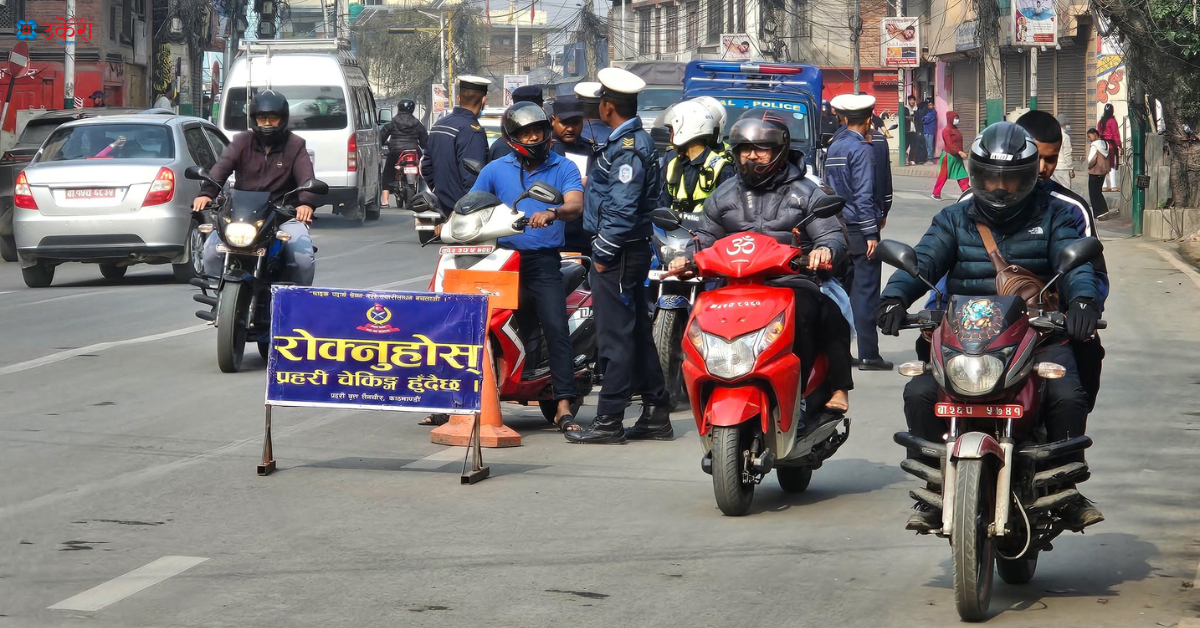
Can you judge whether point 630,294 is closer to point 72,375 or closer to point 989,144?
point 989,144

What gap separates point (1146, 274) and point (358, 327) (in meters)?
12.6

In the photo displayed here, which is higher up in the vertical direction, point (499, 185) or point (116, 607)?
point (499, 185)

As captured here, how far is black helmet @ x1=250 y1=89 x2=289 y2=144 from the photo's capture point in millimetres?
11234

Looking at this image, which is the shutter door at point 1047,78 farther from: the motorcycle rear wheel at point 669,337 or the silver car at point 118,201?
the motorcycle rear wheel at point 669,337

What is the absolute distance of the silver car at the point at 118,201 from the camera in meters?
16.3

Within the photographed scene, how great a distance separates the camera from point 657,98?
2694 cm

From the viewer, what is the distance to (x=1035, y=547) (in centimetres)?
546

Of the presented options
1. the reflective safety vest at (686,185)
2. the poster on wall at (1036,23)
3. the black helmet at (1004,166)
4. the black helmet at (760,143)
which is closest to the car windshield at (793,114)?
the poster on wall at (1036,23)

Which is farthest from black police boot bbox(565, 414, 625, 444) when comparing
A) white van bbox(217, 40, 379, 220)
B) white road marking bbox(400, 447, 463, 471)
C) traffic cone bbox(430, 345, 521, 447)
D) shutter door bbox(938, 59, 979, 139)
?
shutter door bbox(938, 59, 979, 139)

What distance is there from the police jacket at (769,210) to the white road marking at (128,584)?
2.84 m

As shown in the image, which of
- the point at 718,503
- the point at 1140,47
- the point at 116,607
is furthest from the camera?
the point at 1140,47

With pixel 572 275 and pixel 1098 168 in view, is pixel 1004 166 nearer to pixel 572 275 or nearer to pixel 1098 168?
pixel 572 275

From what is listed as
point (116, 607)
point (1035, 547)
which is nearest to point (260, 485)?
point (116, 607)

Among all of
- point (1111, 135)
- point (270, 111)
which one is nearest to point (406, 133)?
point (1111, 135)
